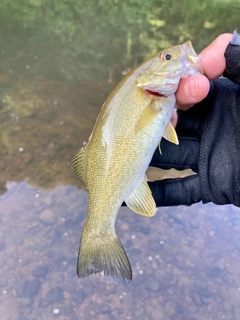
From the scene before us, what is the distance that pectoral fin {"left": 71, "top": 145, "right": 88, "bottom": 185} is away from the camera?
2037mm

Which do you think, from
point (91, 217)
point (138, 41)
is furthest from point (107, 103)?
point (138, 41)

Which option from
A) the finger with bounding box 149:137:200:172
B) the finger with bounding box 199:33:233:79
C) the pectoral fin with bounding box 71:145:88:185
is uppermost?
the finger with bounding box 199:33:233:79

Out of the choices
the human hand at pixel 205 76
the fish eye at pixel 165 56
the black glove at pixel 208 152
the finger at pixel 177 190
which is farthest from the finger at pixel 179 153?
the fish eye at pixel 165 56

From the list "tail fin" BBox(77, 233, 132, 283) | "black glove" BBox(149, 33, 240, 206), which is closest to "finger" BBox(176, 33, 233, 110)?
"black glove" BBox(149, 33, 240, 206)

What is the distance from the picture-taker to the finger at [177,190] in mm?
2512

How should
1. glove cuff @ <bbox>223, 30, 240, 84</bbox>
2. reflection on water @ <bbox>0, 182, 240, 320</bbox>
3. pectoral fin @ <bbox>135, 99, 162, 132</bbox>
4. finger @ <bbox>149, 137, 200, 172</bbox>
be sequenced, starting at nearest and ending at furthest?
pectoral fin @ <bbox>135, 99, 162, 132</bbox> → glove cuff @ <bbox>223, 30, 240, 84</bbox> → finger @ <bbox>149, 137, 200, 172</bbox> → reflection on water @ <bbox>0, 182, 240, 320</bbox>

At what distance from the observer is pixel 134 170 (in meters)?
1.94

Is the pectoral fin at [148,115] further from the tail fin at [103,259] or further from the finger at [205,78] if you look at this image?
the tail fin at [103,259]

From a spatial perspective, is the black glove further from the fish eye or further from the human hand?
the fish eye

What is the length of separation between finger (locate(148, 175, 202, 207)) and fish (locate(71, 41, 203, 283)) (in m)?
0.53

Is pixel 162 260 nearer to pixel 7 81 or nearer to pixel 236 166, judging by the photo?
pixel 236 166

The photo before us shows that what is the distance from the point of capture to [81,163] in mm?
2049

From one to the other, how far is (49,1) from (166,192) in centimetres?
1050

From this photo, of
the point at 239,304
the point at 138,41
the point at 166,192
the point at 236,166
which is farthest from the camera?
the point at 138,41
